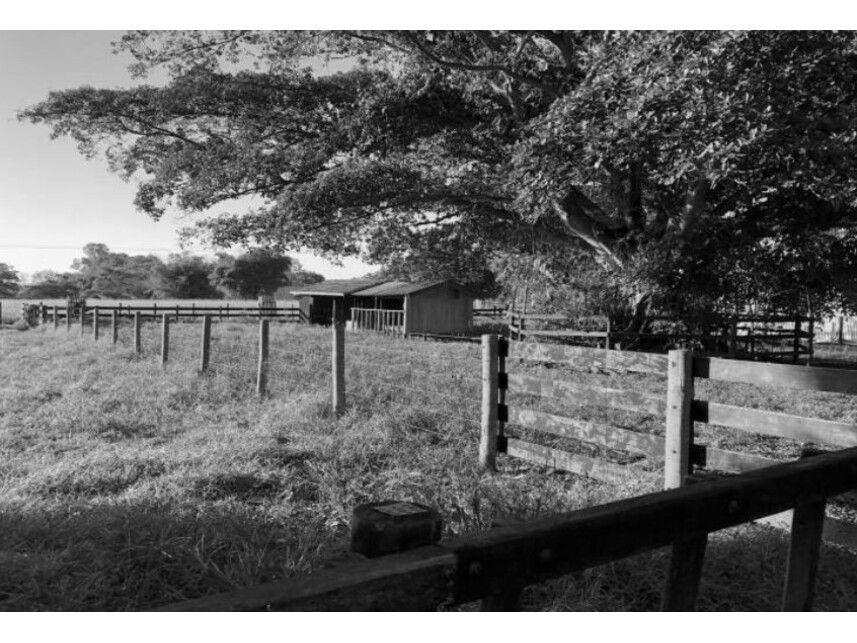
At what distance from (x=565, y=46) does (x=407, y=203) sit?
494 cm

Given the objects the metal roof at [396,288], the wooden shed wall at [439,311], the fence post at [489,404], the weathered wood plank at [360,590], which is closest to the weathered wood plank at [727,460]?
the fence post at [489,404]

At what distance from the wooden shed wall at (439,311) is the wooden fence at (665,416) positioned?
27.9m

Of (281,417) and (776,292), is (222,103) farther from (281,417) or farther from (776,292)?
(776,292)

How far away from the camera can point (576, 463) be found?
589cm

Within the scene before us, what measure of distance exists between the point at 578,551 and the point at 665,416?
4.09 metres

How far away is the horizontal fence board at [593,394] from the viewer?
539 centimetres

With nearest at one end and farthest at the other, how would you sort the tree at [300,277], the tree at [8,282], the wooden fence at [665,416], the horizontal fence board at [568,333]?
the wooden fence at [665,416], the horizontal fence board at [568,333], the tree at [8,282], the tree at [300,277]

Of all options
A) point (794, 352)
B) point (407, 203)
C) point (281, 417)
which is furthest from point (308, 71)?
point (794, 352)

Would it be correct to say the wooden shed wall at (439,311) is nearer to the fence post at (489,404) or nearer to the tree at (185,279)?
the fence post at (489,404)

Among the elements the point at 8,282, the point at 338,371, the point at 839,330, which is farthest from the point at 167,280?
the point at 338,371

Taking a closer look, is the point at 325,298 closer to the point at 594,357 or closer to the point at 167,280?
the point at 594,357

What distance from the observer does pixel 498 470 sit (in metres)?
6.25

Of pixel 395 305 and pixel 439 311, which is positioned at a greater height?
pixel 395 305

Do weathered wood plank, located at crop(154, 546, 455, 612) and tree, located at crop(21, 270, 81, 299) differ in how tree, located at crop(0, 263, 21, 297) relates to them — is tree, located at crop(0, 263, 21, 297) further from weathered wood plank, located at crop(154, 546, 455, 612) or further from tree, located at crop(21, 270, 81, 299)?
weathered wood plank, located at crop(154, 546, 455, 612)
